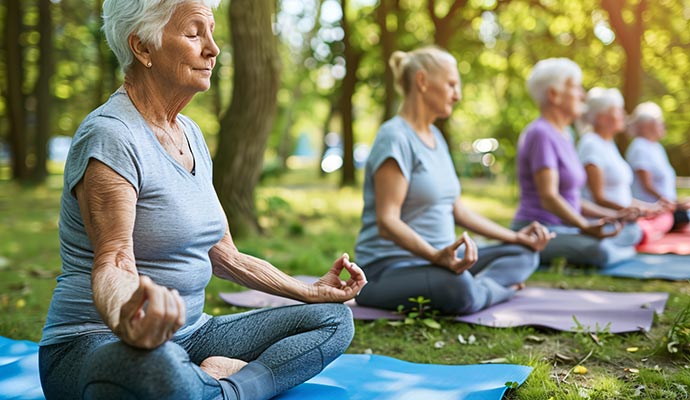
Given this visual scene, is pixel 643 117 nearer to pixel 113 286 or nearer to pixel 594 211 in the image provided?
pixel 594 211

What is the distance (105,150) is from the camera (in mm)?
2295

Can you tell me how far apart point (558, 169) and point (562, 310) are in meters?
2.03

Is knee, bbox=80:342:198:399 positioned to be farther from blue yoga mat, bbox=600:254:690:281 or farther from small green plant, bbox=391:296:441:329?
blue yoga mat, bbox=600:254:690:281

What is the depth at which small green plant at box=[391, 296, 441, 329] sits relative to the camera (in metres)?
4.29

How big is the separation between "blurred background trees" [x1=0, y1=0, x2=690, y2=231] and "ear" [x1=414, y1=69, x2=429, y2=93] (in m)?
3.29

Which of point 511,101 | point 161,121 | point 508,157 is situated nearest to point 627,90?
point 508,157

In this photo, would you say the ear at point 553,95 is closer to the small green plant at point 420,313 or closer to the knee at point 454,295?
the knee at point 454,295

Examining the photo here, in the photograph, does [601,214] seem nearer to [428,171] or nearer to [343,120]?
[428,171]

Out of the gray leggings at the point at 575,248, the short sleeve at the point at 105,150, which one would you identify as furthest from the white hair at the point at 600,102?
the short sleeve at the point at 105,150

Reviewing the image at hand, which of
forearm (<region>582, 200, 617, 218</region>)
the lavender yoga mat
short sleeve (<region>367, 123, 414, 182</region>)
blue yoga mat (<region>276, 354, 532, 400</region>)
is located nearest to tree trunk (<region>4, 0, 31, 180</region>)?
the lavender yoga mat

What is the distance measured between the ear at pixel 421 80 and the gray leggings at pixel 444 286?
1127 mm

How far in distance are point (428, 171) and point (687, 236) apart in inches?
204

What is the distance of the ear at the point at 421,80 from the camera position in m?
4.61

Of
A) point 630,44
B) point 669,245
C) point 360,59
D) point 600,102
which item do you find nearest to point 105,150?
point 600,102
